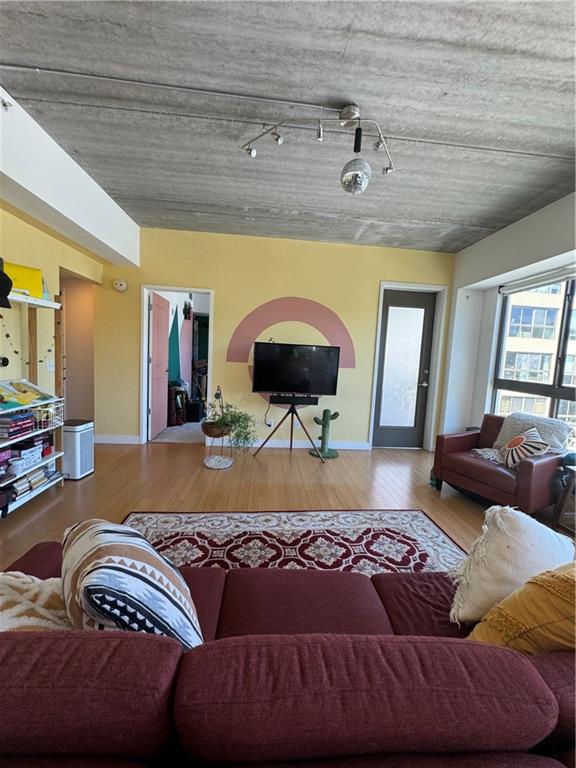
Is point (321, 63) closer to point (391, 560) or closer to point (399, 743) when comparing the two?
point (399, 743)

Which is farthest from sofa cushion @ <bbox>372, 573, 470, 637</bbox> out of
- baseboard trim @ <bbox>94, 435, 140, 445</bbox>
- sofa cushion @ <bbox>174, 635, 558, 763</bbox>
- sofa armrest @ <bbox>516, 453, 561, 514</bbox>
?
baseboard trim @ <bbox>94, 435, 140, 445</bbox>

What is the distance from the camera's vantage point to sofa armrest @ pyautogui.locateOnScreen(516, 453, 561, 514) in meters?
2.54

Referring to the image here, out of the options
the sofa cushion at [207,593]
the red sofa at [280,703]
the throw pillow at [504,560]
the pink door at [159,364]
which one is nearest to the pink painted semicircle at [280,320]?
the pink door at [159,364]

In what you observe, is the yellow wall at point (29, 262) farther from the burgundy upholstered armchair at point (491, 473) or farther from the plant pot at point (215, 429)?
the burgundy upholstered armchair at point (491, 473)

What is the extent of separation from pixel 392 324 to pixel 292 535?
3.35m

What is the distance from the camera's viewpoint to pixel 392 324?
4.67 metres

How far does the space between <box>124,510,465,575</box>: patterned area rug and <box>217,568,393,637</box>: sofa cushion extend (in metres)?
0.73

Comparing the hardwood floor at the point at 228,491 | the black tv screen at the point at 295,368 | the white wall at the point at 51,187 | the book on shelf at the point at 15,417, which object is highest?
the white wall at the point at 51,187

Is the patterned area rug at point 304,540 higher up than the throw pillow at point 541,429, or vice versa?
the throw pillow at point 541,429

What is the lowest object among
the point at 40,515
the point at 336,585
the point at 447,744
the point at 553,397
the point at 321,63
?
the point at 40,515

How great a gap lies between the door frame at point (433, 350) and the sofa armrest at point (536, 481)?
203cm

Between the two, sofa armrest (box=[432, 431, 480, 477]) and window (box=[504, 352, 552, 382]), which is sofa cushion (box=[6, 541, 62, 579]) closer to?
sofa armrest (box=[432, 431, 480, 477])

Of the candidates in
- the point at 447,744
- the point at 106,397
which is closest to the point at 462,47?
the point at 447,744

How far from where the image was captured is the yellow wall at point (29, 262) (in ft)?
8.80
